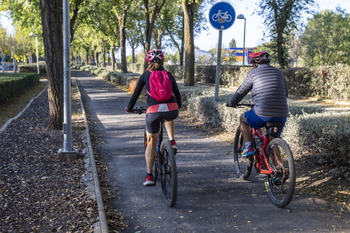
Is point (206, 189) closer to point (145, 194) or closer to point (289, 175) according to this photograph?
point (145, 194)

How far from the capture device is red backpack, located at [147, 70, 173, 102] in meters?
4.09

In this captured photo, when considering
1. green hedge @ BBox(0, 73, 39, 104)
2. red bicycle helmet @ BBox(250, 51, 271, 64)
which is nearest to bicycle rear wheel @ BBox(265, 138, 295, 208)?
red bicycle helmet @ BBox(250, 51, 271, 64)

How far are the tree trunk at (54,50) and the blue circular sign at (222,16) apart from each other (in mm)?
3599

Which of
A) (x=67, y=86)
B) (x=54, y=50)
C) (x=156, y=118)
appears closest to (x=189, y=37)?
(x=54, y=50)

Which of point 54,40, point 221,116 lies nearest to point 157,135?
point 221,116

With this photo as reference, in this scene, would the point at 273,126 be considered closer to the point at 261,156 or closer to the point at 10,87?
the point at 261,156

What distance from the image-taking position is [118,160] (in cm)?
623

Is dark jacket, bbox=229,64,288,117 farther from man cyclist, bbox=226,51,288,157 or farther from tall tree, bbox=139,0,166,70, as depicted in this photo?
tall tree, bbox=139,0,166,70

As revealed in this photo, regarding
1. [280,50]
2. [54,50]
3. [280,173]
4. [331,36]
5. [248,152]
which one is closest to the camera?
[280,173]

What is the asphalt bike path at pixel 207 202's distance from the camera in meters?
3.55

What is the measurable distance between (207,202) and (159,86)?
5.07 feet

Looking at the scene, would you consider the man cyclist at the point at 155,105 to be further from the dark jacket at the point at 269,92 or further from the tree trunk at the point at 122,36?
the tree trunk at the point at 122,36

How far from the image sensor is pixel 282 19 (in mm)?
21531

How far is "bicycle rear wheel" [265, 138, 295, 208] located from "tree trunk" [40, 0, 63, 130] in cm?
570
